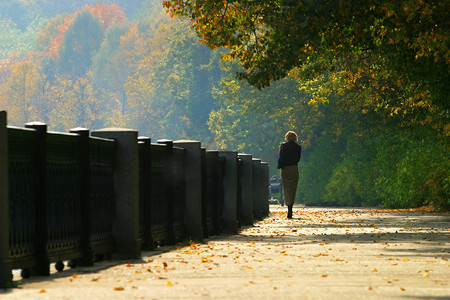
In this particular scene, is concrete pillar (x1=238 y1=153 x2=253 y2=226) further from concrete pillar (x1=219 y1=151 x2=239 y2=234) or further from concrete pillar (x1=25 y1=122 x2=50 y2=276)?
concrete pillar (x1=25 y1=122 x2=50 y2=276)

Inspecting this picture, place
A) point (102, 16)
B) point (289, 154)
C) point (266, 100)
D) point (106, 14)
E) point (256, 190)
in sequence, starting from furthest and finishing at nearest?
point (106, 14)
point (102, 16)
point (266, 100)
point (256, 190)
point (289, 154)

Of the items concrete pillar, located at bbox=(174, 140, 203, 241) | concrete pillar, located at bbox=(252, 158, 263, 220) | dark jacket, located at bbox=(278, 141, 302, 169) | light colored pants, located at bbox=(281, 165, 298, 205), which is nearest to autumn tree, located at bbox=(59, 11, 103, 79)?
concrete pillar, located at bbox=(252, 158, 263, 220)

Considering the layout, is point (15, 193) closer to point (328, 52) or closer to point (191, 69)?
point (328, 52)

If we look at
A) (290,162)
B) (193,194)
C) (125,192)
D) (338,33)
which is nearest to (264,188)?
(290,162)

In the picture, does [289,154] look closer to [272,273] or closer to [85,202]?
[85,202]

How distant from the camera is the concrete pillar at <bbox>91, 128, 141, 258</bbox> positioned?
12.6 m

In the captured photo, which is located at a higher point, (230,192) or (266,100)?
(266,100)

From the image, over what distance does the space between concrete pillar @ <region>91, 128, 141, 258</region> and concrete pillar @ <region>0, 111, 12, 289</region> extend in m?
3.42

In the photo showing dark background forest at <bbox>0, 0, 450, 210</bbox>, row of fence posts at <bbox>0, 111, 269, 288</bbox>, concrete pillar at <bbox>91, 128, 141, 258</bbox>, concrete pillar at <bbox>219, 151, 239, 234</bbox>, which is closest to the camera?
row of fence posts at <bbox>0, 111, 269, 288</bbox>

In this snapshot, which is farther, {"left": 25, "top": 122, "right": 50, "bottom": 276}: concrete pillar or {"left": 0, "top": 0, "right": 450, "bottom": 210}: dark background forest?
{"left": 0, "top": 0, "right": 450, "bottom": 210}: dark background forest

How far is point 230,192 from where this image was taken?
2014 cm

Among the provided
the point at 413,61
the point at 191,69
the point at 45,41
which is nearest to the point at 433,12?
the point at 413,61

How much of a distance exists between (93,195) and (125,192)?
816 mm

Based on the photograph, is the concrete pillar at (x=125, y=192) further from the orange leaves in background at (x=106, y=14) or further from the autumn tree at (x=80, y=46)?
the orange leaves in background at (x=106, y=14)
